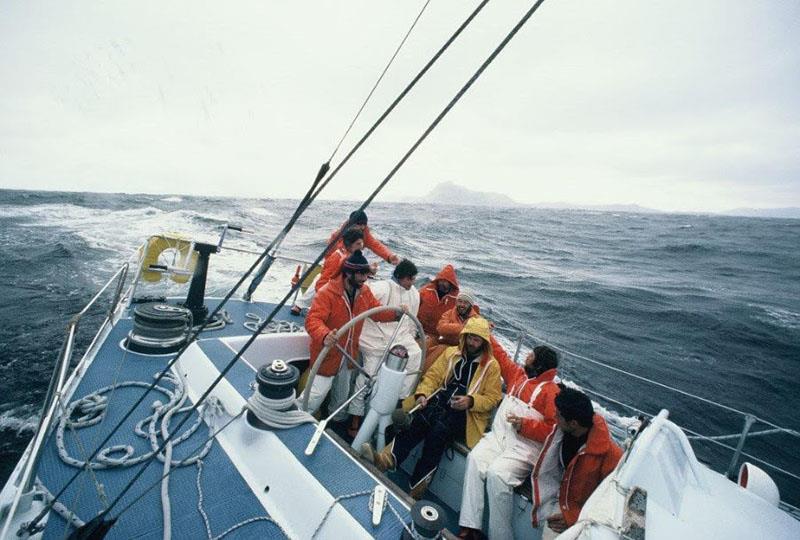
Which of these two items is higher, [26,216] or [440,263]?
[440,263]

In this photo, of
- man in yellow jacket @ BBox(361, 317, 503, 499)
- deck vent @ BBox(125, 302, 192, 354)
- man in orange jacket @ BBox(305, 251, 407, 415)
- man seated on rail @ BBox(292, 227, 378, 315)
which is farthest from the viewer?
man seated on rail @ BBox(292, 227, 378, 315)

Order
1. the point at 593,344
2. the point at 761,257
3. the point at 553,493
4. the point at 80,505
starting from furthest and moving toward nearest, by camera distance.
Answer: the point at 761,257, the point at 593,344, the point at 553,493, the point at 80,505

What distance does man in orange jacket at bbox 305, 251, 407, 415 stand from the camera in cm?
324

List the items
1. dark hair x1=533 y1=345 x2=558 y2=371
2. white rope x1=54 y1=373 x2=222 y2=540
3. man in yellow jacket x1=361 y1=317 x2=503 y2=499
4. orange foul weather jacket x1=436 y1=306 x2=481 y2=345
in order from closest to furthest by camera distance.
Answer: white rope x1=54 y1=373 x2=222 y2=540
man in yellow jacket x1=361 y1=317 x2=503 y2=499
dark hair x1=533 y1=345 x2=558 y2=371
orange foul weather jacket x1=436 y1=306 x2=481 y2=345

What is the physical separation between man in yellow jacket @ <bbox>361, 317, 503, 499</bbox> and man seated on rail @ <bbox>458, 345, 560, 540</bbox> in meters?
0.21

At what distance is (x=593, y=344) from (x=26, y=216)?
109 ft

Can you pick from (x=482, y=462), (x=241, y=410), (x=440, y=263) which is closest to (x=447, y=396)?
(x=482, y=462)

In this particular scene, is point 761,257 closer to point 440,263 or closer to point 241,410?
point 440,263

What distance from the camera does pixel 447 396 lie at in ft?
10.4

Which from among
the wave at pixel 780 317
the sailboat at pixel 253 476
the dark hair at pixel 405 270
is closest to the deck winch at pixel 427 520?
the sailboat at pixel 253 476

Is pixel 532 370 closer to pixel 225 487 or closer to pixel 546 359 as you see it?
pixel 546 359

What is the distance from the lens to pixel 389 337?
3.70m

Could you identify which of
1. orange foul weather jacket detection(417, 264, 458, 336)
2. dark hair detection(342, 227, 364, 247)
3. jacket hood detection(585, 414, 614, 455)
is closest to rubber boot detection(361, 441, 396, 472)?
jacket hood detection(585, 414, 614, 455)

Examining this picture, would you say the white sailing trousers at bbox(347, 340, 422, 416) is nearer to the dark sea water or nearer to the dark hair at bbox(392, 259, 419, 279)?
the dark hair at bbox(392, 259, 419, 279)
